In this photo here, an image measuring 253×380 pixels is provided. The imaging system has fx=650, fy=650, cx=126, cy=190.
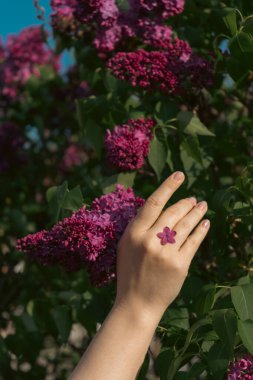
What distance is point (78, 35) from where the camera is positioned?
2.61 m

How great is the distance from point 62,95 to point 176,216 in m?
2.45

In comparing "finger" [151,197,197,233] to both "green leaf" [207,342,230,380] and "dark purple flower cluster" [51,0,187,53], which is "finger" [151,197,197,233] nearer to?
"green leaf" [207,342,230,380]

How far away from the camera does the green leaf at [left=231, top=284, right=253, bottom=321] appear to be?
1514 mm

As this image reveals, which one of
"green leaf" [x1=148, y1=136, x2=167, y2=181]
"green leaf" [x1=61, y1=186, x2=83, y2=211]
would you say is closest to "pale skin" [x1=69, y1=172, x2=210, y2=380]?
"green leaf" [x1=61, y1=186, x2=83, y2=211]

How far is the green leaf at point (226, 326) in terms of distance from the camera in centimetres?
144

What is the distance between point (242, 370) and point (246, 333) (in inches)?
3.9

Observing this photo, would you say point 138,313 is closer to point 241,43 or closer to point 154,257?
point 154,257

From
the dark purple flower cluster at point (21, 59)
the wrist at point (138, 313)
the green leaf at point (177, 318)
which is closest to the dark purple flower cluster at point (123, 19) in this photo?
the green leaf at point (177, 318)

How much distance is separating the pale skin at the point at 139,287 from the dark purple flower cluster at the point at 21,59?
267cm

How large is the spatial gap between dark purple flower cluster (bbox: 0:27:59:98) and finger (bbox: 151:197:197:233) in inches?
104

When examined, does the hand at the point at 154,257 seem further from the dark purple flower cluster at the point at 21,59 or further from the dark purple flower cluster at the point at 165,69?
the dark purple flower cluster at the point at 21,59

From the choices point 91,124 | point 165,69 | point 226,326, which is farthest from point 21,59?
point 226,326

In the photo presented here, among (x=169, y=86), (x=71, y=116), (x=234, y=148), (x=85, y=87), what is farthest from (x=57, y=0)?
(x=71, y=116)

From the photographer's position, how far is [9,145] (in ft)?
12.5
